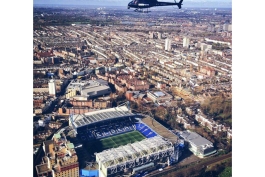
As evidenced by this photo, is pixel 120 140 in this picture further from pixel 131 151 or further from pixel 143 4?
pixel 143 4

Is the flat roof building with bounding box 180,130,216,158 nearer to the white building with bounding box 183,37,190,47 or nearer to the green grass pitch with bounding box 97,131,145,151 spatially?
the green grass pitch with bounding box 97,131,145,151

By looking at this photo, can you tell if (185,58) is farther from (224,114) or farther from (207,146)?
(207,146)

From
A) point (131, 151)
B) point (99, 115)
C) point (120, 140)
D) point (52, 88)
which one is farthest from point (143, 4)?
point (52, 88)

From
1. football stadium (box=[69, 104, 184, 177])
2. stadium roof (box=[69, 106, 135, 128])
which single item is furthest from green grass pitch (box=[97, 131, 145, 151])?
stadium roof (box=[69, 106, 135, 128])

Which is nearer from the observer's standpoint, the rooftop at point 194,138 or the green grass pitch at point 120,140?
the rooftop at point 194,138

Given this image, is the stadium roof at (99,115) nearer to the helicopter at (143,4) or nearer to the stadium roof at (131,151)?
the stadium roof at (131,151)

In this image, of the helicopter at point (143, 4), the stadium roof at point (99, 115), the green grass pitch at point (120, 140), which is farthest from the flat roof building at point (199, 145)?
the helicopter at point (143, 4)
